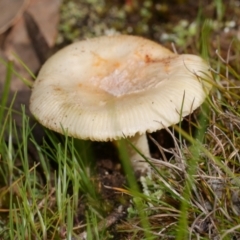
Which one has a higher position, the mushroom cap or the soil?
the mushroom cap

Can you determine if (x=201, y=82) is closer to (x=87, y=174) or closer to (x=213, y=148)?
(x=213, y=148)

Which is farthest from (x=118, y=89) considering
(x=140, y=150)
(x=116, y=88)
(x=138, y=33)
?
(x=138, y=33)

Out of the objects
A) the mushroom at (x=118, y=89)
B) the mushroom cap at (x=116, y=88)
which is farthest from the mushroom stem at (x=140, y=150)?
the mushroom cap at (x=116, y=88)

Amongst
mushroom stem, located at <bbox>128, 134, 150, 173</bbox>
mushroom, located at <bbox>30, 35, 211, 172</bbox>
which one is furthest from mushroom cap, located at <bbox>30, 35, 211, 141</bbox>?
mushroom stem, located at <bbox>128, 134, 150, 173</bbox>

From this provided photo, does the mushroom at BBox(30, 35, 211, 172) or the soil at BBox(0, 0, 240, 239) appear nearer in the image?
the mushroom at BBox(30, 35, 211, 172)

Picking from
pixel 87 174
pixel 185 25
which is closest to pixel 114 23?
pixel 185 25

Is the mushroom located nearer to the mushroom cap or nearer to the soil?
the mushroom cap

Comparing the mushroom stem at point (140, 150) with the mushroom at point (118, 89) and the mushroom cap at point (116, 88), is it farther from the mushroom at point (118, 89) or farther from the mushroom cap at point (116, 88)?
the mushroom cap at point (116, 88)
